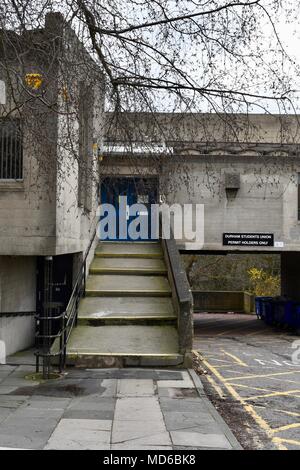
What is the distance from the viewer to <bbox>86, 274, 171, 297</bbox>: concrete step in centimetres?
1352

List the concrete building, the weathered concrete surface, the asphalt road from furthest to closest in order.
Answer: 1. the weathered concrete surface
2. the concrete building
3. the asphalt road

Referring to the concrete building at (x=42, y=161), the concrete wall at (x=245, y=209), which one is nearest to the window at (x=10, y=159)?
the concrete building at (x=42, y=161)

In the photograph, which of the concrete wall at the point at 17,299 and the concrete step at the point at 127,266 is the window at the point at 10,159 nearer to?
the concrete wall at the point at 17,299

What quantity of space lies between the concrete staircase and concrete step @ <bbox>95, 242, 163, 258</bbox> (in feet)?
0.10

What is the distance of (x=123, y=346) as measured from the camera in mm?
11156

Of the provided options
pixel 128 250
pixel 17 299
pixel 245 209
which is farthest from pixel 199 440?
pixel 245 209

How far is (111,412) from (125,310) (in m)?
5.30

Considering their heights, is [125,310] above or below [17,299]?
below

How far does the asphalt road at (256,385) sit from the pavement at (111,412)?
16.2 inches

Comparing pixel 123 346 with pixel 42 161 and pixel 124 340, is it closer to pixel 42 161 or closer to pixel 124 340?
pixel 124 340

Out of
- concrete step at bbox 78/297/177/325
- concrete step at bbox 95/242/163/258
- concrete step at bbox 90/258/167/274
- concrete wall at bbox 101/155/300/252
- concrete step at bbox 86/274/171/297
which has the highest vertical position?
concrete wall at bbox 101/155/300/252

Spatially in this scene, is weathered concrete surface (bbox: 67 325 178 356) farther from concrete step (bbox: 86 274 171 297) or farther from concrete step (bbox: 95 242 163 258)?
concrete step (bbox: 95 242 163 258)

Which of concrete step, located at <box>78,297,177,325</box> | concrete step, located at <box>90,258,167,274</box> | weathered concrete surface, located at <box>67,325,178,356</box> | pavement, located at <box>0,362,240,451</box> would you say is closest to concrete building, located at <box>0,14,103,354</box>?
concrete step, located at <box>90,258,167,274</box>

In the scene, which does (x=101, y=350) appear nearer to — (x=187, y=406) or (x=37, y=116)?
(x=187, y=406)
